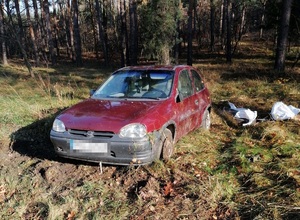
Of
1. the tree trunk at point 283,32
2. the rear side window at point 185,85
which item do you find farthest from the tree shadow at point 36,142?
the tree trunk at point 283,32

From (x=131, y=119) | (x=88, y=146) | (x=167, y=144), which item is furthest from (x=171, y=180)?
(x=88, y=146)

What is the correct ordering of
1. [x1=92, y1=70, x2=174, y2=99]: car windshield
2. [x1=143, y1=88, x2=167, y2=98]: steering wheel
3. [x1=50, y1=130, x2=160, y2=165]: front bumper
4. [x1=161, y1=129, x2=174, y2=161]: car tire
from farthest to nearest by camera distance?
1. [x1=92, y1=70, x2=174, y2=99]: car windshield
2. [x1=143, y1=88, x2=167, y2=98]: steering wheel
3. [x1=161, y1=129, x2=174, y2=161]: car tire
4. [x1=50, y1=130, x2=160, y2=165]: front bumper

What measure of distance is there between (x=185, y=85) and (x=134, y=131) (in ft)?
6.35

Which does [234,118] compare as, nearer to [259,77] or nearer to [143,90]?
[143,90]

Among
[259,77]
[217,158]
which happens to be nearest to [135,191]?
[217,158]

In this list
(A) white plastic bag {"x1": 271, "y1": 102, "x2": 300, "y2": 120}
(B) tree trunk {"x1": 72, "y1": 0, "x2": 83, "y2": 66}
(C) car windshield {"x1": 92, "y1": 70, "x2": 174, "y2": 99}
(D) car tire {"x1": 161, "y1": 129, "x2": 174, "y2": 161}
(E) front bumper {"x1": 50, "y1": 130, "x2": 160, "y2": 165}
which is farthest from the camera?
(B) tree trunk {"x1": 72, "y1": 0, "x2": 83, "y2": 66}

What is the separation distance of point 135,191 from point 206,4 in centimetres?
4037

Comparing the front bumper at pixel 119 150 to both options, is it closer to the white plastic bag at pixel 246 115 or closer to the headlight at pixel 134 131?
the headlight at pixel 134 131

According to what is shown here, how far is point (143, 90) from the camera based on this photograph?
509cm

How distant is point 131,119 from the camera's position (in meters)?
4.04

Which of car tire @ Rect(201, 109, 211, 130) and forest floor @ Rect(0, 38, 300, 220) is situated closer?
forest floor @ Rect(0, 38, 300, 220)

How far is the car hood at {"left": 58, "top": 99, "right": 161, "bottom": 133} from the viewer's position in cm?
401

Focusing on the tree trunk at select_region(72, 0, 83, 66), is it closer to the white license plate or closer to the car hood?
the car hood

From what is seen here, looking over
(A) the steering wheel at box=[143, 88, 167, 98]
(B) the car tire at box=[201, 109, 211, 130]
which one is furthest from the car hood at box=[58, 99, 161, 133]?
(B) the car tire at box=[201, 109, 211, 130]
